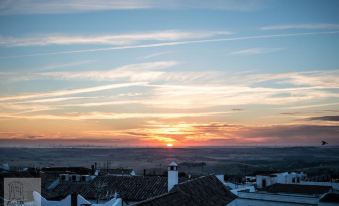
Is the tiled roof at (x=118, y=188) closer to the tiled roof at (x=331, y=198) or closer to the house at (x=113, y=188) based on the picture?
the house at (x=113, y=188)

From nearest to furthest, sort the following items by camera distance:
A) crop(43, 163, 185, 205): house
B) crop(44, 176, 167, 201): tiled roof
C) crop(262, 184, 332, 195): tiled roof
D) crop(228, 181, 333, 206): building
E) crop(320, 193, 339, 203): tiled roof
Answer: crop(320, 193, 339, 203): tiled roof < crop(228, 181, 333, 206): building < crop(43, 163, 185, 205): house < crop(44, 176, 167, 201): tiled roof < crop(262, 184, 332, 195): tiled roof

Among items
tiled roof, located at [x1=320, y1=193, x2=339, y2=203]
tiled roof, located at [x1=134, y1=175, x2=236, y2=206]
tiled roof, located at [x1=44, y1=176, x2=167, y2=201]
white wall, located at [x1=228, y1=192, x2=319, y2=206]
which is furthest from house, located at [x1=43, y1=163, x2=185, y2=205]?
tiled roof, located at [x1=320, y1=193, x2=339, y2=203]

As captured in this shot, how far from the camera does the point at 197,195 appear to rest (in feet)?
96.0

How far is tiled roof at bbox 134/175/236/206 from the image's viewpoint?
24594 millimetres

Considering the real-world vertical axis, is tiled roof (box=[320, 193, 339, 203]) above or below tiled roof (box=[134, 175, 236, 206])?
below

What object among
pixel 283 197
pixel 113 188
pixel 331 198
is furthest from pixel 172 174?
pixel 331 198

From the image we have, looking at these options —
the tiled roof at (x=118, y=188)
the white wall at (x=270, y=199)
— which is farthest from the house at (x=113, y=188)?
the white wall at (x=270, y=199)

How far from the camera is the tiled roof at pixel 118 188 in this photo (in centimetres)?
3525

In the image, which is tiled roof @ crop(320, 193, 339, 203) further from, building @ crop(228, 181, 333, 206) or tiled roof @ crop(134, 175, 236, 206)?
tiled roof @ crop(134, 175, 236, 206)

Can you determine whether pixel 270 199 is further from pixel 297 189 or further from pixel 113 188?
pixel 113 188

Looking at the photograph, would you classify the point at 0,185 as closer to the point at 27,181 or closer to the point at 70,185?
the point at 27,181

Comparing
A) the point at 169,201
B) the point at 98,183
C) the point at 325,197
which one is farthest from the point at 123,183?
the point at 325,197

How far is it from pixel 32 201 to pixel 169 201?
29.5 feet

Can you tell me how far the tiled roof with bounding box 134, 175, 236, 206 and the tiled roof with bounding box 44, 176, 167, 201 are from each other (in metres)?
4.32
